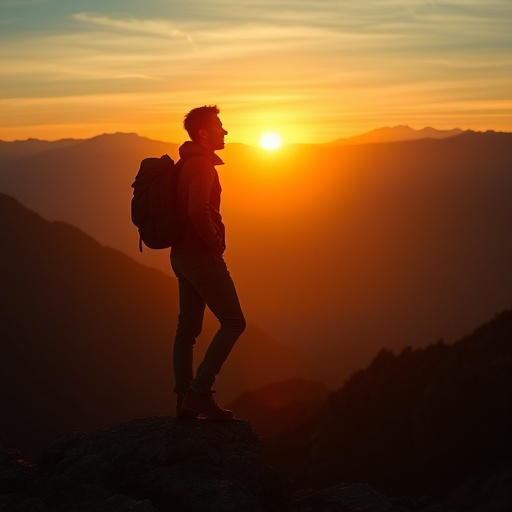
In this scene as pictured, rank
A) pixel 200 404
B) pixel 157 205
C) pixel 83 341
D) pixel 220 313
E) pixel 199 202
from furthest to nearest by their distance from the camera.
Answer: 1. pixel 83 341
2. pixel 200 404
3. pixel 220 313
4. pixel 157 205
5. pixel 199 202

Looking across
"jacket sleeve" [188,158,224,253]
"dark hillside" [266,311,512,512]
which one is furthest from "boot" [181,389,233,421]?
"dark hillside" [266,311,512,512]

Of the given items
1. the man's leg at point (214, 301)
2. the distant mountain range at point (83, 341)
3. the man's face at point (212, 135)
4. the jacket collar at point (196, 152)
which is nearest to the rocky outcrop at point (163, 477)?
the man's leg at point (214, 301)

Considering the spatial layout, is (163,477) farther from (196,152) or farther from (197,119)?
(197,119)

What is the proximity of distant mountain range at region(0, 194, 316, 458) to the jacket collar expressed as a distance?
58.0 m

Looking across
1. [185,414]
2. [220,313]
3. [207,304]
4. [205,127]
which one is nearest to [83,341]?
[185,414]

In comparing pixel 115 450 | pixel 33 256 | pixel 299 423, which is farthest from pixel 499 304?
pixel 115 450

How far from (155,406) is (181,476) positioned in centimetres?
7507

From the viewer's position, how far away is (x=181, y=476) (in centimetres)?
705

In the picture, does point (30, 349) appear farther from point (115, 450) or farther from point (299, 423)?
point (115, 450)

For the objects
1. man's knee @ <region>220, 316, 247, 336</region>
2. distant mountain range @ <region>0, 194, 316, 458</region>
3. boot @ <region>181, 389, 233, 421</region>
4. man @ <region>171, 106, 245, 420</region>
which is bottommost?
boot @ <region>181, 389, 233, 421</region>

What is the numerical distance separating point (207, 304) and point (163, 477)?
154 centimetres

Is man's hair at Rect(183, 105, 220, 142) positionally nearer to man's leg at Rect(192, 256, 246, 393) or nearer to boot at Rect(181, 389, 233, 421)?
man's leg at Rect(192, 256, 246, 393)

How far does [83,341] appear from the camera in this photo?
86.9 m

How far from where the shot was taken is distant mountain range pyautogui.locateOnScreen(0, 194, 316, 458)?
73.4m
